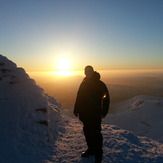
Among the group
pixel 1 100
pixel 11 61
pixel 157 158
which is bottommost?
pixel 157 158

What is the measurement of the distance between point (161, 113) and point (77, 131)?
104 ft

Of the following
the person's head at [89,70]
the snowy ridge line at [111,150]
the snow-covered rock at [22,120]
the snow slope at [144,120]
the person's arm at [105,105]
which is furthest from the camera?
the snow slope at [144,120]

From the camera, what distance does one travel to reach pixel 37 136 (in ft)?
27.6

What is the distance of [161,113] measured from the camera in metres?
37.2

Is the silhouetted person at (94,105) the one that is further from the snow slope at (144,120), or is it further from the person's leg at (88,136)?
the snow slope at (144,120)

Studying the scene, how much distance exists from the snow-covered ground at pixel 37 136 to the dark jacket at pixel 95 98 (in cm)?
187

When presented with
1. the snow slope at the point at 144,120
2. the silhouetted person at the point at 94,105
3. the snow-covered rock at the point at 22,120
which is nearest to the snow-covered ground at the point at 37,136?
the snow-covered rock at the point at 22,120

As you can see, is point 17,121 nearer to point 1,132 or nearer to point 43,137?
point 1,132

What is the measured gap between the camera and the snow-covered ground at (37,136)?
7.08m

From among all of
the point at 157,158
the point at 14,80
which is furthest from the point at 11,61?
the point at 157,158

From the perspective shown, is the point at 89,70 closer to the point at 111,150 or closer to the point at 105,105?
the point at 105,105

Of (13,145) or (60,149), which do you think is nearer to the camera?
(13,145)

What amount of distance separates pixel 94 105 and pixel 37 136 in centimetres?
376

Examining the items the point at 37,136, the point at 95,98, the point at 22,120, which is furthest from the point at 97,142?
the point at 22,120
